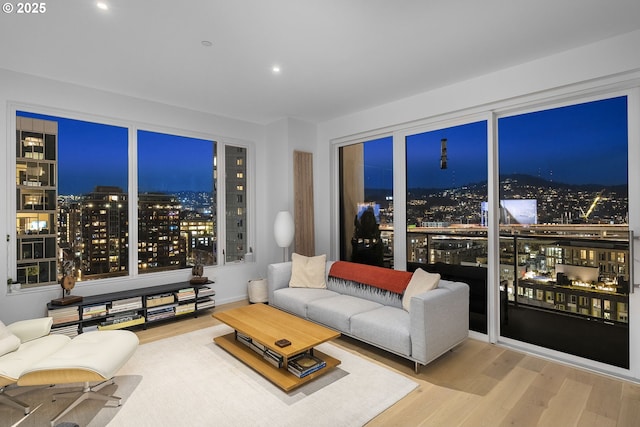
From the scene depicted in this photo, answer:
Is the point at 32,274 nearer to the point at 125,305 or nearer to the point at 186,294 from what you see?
the point at 125,305

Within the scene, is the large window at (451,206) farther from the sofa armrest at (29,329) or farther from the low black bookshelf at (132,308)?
the sofa armrest at (29,329)

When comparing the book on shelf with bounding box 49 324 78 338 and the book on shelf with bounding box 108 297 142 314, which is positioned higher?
the book on shelf with bounding box 108 297 142 314

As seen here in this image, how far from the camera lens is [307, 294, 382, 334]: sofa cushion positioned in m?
3.42

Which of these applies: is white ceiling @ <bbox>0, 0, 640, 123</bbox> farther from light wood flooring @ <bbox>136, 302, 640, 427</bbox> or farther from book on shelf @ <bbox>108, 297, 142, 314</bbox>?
light wood flooring @ <bbox>136, 302, 640, 427</bbox>

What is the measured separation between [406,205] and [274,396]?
2.83 metres

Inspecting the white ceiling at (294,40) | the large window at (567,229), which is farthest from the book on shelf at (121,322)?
the large window at (567,229)

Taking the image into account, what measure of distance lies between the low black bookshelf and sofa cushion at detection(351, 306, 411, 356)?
2.27 metres

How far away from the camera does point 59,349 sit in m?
2.54

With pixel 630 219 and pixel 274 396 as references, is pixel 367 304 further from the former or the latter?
pixel 630 219

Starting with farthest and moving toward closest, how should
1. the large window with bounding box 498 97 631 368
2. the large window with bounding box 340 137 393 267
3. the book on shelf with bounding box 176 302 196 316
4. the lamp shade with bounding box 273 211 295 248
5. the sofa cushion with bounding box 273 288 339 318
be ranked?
the lamp shade with bounding box 273 211 295 248 → the large window with bounding box 340 137 393 267 → the book on shelf with bounding box 176 302 196 316 → the sofa cushion with bounding box 273 288 339 318 → the large window with bounding box 498 97 631 368

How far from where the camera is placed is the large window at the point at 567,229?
290 cm

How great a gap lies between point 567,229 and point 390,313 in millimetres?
1888

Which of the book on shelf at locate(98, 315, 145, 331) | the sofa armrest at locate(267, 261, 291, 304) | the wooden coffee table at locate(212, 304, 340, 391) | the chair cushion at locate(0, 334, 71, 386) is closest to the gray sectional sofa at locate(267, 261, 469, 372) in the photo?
the sofa armrest at locate(267, 261, 291, 304)

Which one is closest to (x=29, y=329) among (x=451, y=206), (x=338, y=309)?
(x=338, y=309)
